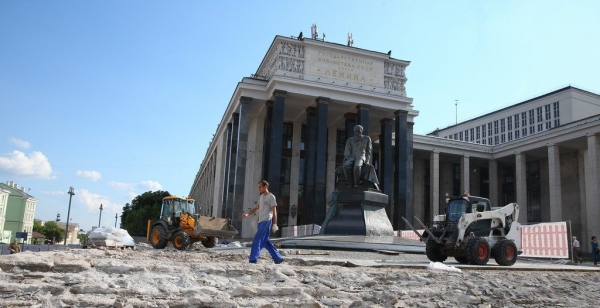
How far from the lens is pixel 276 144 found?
1583 inches

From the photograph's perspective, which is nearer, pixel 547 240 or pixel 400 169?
pixel 547 240

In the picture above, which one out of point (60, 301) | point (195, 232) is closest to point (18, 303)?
point (60, 301)

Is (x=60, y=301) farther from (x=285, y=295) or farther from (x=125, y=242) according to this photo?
(x=125, y=242)

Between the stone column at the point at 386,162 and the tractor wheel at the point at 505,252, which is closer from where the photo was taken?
the tractor wheel at the point at 505,252

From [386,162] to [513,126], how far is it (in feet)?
155

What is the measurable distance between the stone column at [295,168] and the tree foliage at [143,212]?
1237 inches

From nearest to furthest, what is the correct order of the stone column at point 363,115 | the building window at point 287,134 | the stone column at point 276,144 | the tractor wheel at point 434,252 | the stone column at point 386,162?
the tractor wheel at point 434,252, the stone column at point 276,144, the stone column at point 363,115, the stone column at point 386,162, the building window at point 287,134

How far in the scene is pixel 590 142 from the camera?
146 ft

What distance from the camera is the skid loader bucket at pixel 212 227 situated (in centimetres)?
2212

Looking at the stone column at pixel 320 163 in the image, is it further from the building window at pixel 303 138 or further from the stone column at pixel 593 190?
the stone column at pixel 593 190

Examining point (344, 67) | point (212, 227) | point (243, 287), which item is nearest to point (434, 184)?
point (344, 67)

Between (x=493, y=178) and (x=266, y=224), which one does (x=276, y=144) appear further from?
(x=493, y=178)

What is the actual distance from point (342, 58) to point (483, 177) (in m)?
29.8

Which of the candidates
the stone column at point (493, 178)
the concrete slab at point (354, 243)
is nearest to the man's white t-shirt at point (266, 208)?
the concrete slab at point (354, 243)
